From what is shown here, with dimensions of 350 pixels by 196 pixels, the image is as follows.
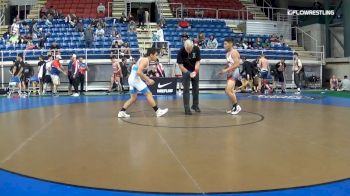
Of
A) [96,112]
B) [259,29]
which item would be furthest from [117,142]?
[259,29]

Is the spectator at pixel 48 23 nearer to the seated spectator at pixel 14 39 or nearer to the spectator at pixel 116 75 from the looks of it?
the seated spectator at pixel 14 39

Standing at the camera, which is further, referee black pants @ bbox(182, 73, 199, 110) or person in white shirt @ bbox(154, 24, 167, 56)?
person in white shirt @ bbox(154, 24, 167, 56)

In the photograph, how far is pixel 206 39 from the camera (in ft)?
81.1

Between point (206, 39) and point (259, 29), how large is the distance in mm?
5809

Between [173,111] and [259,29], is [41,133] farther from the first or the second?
[259,29]

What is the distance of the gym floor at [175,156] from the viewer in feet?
13.4

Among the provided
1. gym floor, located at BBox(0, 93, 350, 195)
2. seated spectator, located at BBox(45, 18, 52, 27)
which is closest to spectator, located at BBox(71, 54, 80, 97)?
seated spectator, located at BBox(45, 18, 52, 27)

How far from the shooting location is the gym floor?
4.09 m

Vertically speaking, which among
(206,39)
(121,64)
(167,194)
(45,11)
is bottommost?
(167,194)

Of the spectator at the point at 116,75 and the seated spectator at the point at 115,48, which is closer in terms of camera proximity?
the spectator at the point at 116,75

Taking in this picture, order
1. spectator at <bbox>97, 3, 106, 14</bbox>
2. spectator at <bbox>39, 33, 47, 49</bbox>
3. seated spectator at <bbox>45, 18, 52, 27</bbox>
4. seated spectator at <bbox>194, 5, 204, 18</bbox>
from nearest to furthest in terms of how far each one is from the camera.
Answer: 1. spectator at <bbox>39, 33, 47, 49</bbox>
2. seated spectator at <bbox>45, 18, 52, 27</bbox>
3. seated spectator at <bbox>194, 5, 204, 18</bbox>
4. spectator at <bbox>97, 3, 106, 14</bbox>

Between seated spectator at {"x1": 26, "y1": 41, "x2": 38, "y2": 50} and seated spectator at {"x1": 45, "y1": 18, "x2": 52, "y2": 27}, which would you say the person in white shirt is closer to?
seated spectator at {"x1": 26, "y1": 41, "x2": 38, "y2": 50}

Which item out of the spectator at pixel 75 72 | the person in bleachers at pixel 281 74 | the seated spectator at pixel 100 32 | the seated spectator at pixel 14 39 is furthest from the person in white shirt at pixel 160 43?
the seated spectator at pixel 14 39

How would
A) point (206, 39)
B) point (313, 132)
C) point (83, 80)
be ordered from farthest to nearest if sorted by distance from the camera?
point (206, 39) < point (83, 80) < point (313, 132)
